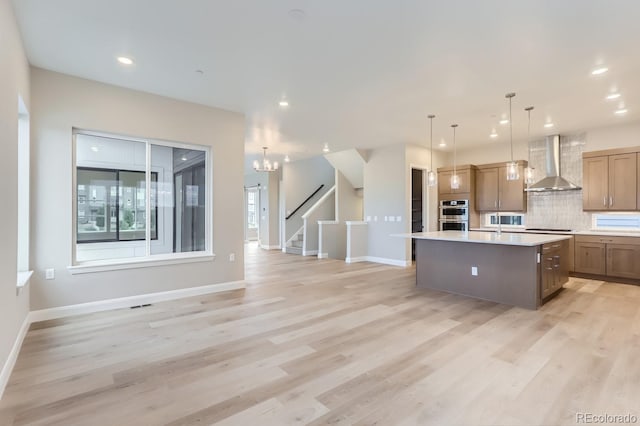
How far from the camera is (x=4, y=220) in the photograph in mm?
2361

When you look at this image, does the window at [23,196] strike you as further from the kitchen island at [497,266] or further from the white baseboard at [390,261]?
the white baseboard at [390,261]

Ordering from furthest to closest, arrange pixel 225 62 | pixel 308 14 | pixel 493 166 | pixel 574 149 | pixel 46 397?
pixel 493 166, pixel 574 149, pixel 225 62, pixel 308 14, pixel 46 397

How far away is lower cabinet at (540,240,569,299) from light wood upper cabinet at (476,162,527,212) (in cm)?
Result: 193

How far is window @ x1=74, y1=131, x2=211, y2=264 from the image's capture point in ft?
13.3

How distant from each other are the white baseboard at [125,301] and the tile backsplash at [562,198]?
6.26m

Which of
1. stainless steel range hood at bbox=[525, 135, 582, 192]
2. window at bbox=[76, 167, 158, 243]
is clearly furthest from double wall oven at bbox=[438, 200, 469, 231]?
window at bbox=[76, 167, 158, 243]

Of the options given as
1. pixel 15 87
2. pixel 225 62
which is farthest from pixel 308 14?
pixel 15 87

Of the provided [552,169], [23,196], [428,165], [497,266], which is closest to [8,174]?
[23,196]

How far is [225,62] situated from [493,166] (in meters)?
6.16

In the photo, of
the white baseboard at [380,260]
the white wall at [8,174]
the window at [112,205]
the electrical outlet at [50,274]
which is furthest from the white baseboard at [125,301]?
the white baseboard at [380,260]

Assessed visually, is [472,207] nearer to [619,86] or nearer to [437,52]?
[619,86]

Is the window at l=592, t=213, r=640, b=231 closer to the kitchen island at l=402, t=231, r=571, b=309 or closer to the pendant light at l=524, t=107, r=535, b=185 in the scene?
the pendant light at l=524, t=107, r=535, b=185

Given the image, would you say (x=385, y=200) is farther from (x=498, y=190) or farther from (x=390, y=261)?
(x=498, y=190)

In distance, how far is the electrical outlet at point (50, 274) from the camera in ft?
11.8
